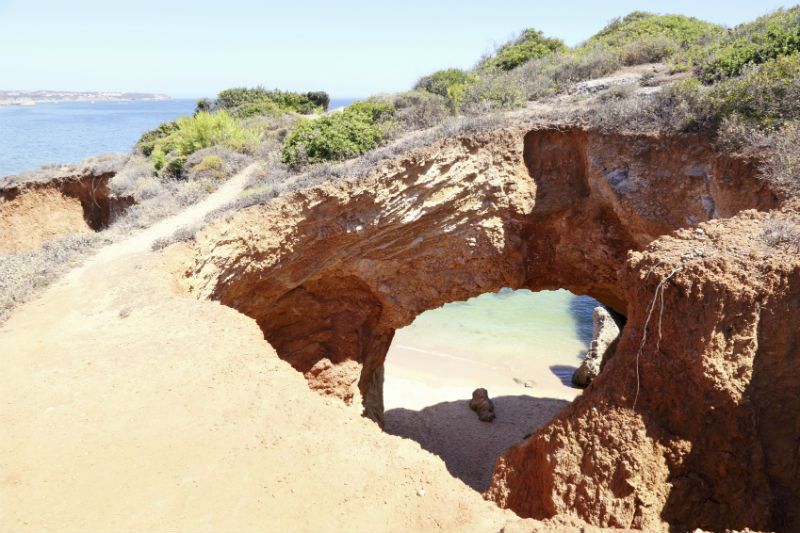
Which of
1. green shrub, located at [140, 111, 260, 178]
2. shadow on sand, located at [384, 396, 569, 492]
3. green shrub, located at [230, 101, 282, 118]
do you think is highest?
green shrub, located at [230, 101, 282, 118]

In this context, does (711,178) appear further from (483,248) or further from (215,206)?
(215,206)

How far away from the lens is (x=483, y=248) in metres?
13.6

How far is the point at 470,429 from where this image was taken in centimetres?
1748

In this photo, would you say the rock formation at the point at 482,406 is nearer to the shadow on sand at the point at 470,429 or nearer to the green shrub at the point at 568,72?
the shadow on sand at the point at 470,429

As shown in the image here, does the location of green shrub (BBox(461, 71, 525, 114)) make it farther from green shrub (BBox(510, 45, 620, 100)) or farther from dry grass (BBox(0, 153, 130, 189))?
dry grass (BBox(0, 153, 130, 189))

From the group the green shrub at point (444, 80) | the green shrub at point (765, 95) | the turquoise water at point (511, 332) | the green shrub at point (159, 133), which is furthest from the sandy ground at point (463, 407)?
the green shrub at point (159, 133)

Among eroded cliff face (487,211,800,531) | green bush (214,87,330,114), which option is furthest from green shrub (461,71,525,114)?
green bush (214,87,330,114)

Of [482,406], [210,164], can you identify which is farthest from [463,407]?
[210,164]

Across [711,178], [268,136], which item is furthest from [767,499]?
[268,136]

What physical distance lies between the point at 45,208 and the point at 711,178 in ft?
80.5

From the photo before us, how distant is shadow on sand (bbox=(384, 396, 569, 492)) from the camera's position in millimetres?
15547

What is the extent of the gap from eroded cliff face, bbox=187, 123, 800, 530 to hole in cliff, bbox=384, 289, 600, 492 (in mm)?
3112

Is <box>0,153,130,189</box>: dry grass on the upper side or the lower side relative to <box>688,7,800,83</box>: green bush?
lower

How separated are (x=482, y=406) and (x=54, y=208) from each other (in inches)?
791
